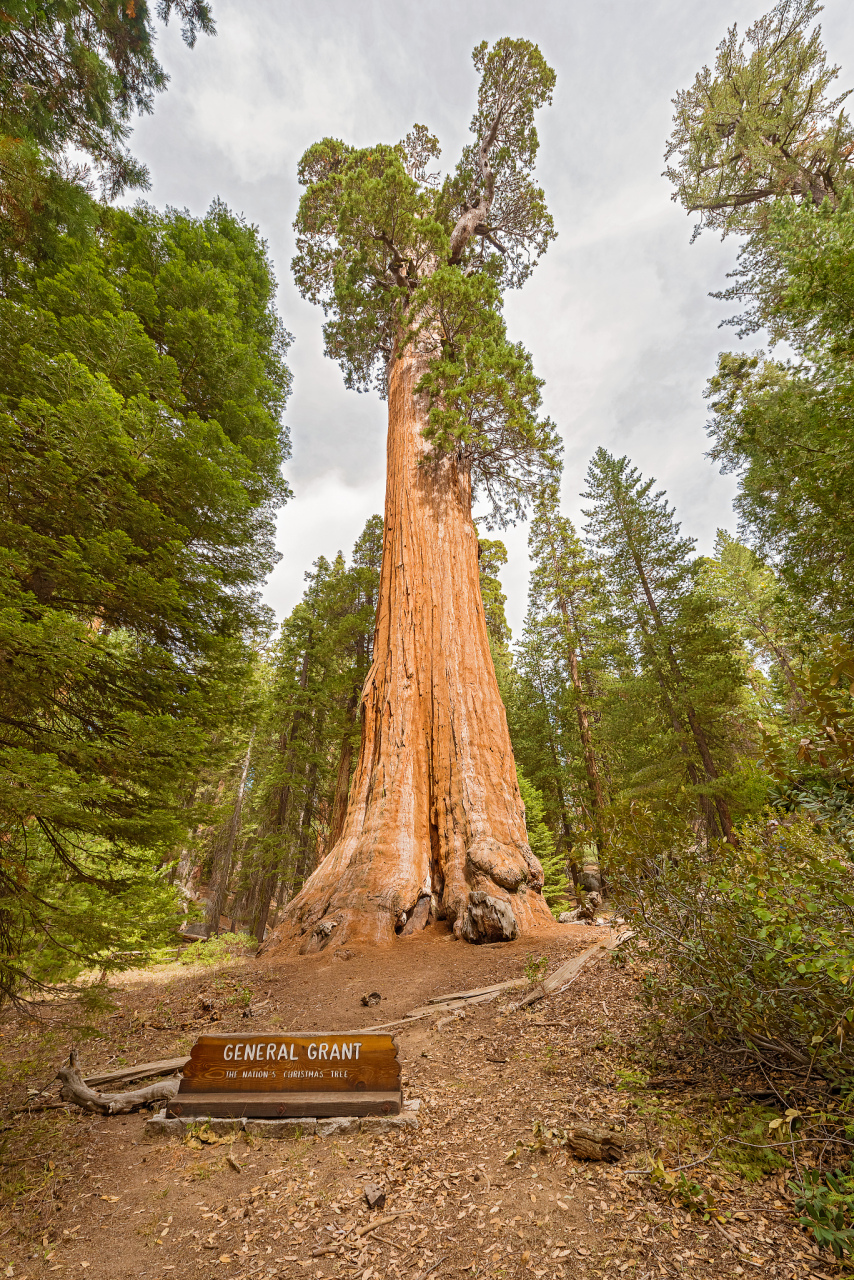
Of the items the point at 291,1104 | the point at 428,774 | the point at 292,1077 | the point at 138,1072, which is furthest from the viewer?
the point at 428,774

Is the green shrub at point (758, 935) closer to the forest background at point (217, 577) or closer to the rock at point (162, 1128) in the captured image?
the forest background at point (217, 577)

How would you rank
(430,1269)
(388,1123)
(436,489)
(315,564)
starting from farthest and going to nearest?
(315,564) → (436,489) → (388,1123) → (430,1269)

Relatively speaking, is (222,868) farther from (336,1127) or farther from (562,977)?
(336,1127)

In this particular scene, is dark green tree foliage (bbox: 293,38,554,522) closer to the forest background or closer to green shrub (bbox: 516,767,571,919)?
the forest background

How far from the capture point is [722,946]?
2.78 metres

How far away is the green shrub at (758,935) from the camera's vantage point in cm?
226

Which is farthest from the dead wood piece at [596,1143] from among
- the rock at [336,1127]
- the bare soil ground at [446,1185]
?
the rock at [336,1127]

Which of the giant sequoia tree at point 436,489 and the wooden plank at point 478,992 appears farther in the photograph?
the giant sequoia tree at point 436,489

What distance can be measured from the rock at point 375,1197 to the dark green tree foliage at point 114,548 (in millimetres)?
2300

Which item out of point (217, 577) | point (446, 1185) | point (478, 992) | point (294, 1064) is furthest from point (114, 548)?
point (478, 992)

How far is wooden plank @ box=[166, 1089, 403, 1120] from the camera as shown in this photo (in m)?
3.17

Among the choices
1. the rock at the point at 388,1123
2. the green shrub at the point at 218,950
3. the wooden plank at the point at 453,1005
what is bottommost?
the rock at the point at 388,1123

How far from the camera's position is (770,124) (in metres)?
13.3

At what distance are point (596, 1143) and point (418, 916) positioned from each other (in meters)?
4.30
